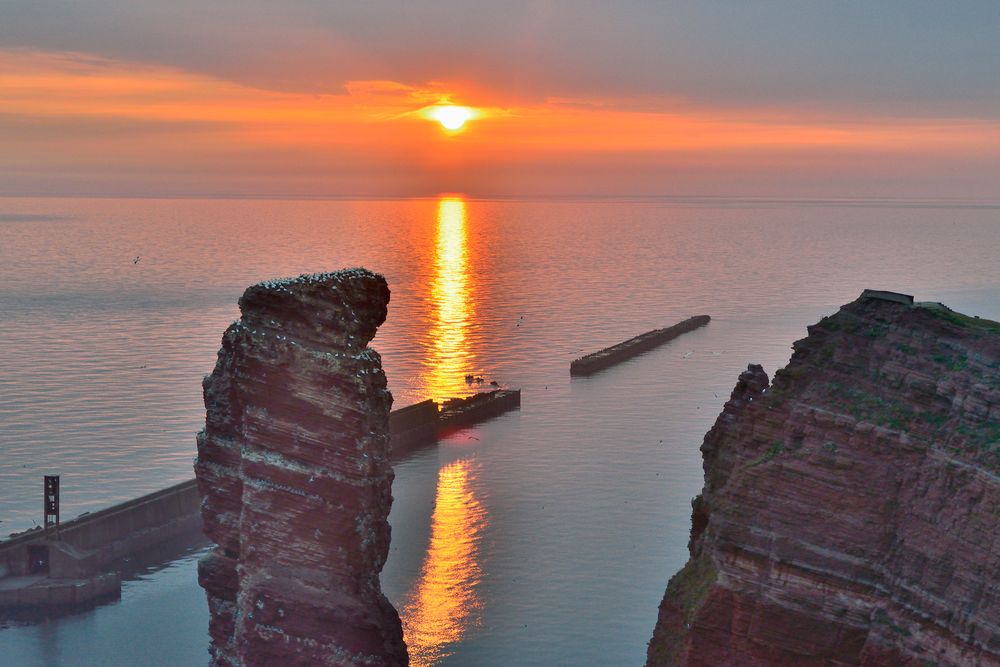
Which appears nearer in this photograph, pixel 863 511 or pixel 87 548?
pixel 863 511

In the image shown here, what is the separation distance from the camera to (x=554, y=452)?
9669 centimetres

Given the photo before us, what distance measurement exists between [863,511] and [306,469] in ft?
56.7

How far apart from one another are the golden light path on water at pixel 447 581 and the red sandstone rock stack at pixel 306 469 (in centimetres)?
1720

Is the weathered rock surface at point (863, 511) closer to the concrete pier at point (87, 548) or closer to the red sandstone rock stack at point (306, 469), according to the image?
the red sandstone rock stack at point (306, 469)

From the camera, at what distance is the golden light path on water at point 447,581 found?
5809 centimetres

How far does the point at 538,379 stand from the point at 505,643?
237 feet

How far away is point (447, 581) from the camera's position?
66.4 meters

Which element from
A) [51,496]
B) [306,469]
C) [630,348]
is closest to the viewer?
[306,469]

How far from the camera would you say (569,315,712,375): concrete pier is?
434ft

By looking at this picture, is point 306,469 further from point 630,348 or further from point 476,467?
point 630,348

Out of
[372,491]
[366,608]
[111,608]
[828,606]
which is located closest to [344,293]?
[372,491]

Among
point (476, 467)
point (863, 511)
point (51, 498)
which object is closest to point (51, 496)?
point (51, 498)

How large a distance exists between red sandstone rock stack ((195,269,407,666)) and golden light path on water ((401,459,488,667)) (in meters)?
17.2

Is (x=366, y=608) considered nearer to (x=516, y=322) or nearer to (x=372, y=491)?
(x=372, y=491)
